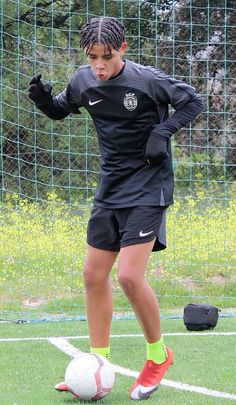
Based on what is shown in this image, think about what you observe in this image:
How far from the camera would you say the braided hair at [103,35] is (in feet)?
14.9

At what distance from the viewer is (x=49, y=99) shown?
505cm

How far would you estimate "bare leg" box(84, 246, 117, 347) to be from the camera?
15.8 ft

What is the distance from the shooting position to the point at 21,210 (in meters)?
8.89

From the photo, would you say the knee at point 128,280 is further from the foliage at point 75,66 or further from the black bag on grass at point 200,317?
the foliage at point 75,66

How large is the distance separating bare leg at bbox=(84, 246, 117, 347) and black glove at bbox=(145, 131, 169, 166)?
53cm

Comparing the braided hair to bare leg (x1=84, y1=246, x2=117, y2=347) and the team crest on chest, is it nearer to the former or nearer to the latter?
the team crest on chest

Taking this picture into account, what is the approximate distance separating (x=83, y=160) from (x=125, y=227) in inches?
177

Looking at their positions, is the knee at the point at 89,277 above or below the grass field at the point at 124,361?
above

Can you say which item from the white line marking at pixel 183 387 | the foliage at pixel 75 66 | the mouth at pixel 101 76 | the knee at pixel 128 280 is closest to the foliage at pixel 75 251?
the foliage at pixel 75 66

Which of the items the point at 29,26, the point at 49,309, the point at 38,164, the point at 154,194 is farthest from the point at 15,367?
the point at 29,26

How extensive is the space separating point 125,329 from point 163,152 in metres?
2.85

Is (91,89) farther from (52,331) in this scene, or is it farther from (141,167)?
(52,331)

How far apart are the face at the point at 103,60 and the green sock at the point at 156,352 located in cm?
137

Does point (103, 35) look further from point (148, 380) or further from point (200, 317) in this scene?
point (200, 317)
